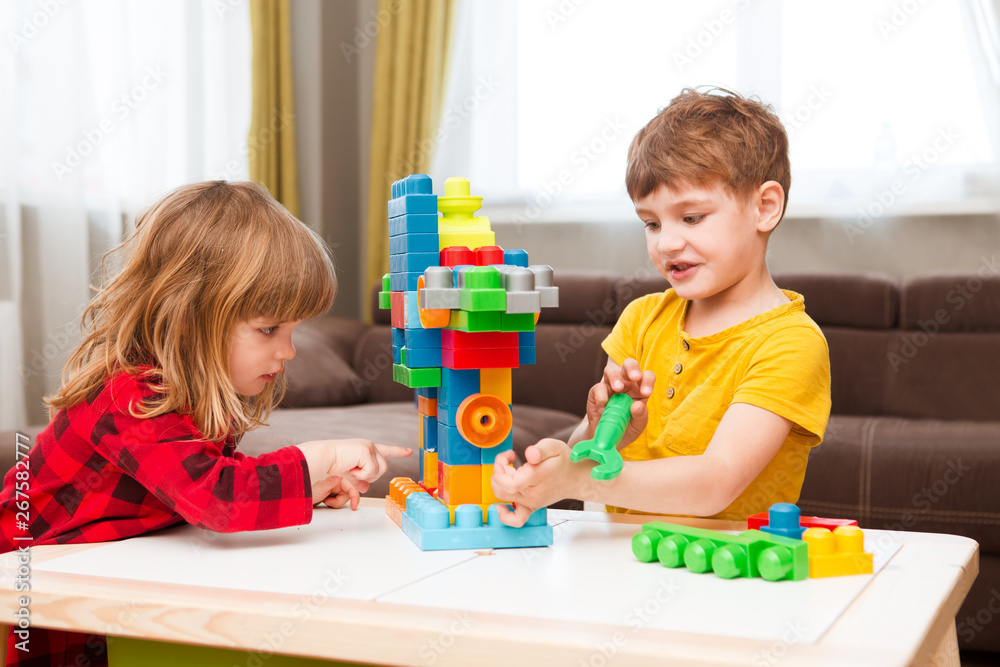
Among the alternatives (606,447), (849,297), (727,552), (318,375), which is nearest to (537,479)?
(606,447)

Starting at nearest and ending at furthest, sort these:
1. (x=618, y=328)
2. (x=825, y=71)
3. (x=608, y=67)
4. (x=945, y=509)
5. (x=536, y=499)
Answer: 1. (x=536, y=499)
2. (x=618, y=328)
3. (x=945, y=509)
4. (x=825, y=71)
5. (x=608, y=67)

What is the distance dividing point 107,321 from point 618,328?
0.66 m

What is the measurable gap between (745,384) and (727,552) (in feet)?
1.05

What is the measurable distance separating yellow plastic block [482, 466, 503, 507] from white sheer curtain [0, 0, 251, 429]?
151 centimetres

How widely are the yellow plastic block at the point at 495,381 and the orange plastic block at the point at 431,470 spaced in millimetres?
92

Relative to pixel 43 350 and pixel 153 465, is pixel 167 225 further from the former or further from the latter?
pixel 43 350

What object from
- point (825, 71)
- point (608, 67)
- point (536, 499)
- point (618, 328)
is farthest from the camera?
point (608, 67)

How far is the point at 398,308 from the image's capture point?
0.87 meters

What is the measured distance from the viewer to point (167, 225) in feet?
2.94

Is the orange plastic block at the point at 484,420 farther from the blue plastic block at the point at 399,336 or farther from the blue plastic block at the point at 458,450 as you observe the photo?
the blue plastic block at the point at 399,336

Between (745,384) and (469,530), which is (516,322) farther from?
(745,384)

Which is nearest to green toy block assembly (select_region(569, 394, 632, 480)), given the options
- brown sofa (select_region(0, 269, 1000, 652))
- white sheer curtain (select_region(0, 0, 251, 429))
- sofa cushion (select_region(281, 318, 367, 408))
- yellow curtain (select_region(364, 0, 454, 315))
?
brown sofa (select_region(0, 269, 1000, 652))

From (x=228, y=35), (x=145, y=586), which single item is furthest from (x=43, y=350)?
(x=145, y=586)

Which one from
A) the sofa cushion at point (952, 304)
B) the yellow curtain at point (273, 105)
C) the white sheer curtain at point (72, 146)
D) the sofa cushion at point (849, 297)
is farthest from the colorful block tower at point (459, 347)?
the yellow curtain at point (273, 105)
